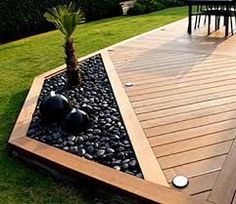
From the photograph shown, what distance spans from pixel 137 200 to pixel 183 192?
0.28 metres

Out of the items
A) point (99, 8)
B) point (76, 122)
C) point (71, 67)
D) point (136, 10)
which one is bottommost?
point (136, 10)

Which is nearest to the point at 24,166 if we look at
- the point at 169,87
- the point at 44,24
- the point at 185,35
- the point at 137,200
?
the point at 137,200

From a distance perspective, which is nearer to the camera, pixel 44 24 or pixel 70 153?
pixel 70 153

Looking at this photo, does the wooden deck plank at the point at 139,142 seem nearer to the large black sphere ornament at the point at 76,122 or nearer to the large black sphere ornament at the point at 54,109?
the large black sphere ornament at the point at 76,122

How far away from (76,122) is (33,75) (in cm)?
233

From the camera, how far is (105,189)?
234cm

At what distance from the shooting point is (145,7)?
1116 cm

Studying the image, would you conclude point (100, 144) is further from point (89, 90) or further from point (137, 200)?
point (89, 90)

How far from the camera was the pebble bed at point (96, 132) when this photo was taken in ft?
8.64

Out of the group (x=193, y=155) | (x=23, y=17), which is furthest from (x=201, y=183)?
(x=23, y=17)

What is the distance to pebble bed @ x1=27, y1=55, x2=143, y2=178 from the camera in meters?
2.63

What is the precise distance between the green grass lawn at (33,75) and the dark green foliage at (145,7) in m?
1.53

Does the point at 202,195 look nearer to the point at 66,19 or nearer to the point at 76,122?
the point at 76,122

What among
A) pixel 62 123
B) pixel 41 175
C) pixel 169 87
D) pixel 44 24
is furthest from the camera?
pixel 44 24
